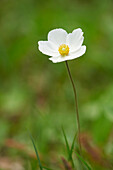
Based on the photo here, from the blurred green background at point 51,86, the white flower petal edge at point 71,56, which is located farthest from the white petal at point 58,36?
the blurred green background at point 51,86

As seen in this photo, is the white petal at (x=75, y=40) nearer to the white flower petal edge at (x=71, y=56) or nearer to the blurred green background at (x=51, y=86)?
the white flower petal edge at (x=71, y=56)

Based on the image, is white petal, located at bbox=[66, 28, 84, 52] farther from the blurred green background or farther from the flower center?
the blurred green background

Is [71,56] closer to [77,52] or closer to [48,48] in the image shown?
[77,52]

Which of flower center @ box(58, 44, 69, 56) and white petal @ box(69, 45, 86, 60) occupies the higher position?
flower center @ box(58, 44, 69, 56)

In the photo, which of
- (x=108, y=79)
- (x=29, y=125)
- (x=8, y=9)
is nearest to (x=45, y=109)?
(x=29, y=125)

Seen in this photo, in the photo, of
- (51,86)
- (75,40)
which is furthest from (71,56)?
(51,86)

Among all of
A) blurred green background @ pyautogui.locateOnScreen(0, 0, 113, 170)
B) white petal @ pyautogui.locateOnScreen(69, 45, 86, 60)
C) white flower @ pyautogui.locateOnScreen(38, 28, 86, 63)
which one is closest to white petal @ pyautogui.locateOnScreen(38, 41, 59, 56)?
white flower @ pyautogui.locateOnScreen(38, 28, 86, 63)

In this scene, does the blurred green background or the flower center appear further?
the blurred green background
